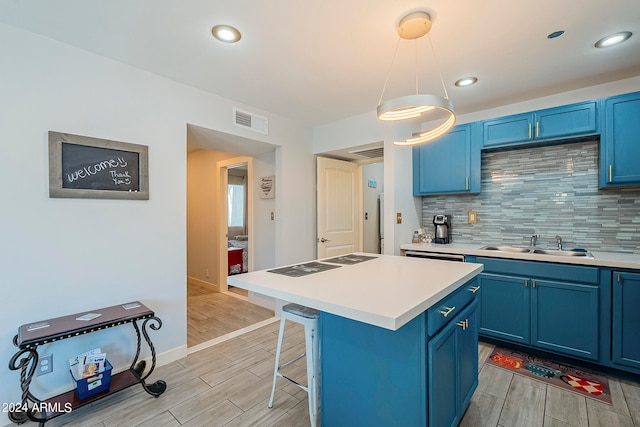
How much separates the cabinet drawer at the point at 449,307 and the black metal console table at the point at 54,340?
6.32 feet

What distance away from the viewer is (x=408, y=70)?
2.41 metres

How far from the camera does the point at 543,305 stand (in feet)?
8.16

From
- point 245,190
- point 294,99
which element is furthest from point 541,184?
point 245,190

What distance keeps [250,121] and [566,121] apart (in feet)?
10.3

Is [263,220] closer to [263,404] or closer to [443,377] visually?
[263,404]

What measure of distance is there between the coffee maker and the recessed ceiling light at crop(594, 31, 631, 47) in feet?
6.48

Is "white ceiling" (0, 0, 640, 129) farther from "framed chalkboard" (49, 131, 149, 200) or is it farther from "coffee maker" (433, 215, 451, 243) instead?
"coffee maker" (433, 215, 451, 243)

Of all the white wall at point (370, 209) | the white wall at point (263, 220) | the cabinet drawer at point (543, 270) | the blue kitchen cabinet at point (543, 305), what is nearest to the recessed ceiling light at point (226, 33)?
the white wall at point (263, 220)

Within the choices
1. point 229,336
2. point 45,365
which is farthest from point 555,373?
point 45,365

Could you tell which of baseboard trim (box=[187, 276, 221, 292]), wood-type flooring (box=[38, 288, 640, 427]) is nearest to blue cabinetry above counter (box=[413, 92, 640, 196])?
wood-type flooring (box=[38, 288, 640, 427])

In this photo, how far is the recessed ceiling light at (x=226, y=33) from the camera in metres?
1.86

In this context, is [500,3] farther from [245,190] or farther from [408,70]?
[245,190]

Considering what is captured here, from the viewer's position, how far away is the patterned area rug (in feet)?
6.87

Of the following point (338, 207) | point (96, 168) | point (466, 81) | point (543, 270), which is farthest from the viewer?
point (338, 207)
